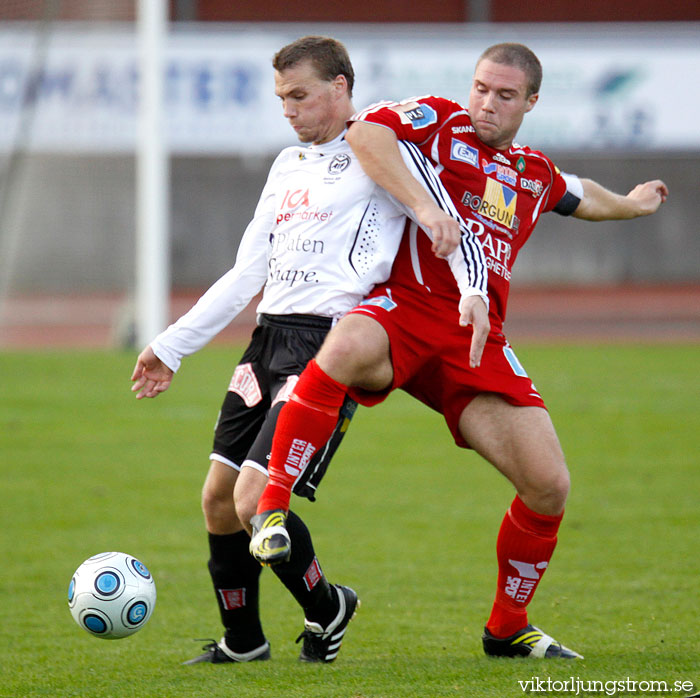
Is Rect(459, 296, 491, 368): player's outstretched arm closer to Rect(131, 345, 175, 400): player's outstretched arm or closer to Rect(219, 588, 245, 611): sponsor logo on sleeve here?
Rect(131, 345, 175, 400): player's outstretched arm

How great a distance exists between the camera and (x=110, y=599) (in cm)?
390

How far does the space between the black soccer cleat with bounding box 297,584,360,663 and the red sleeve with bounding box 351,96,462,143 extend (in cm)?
171

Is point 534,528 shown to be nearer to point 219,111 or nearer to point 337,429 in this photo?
point 337,429

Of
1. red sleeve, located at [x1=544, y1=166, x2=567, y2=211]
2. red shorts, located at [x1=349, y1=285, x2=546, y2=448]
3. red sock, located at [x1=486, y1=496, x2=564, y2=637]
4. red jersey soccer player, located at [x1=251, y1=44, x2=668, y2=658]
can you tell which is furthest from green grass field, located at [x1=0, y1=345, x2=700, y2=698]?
red sleeve, located at [x1=544, y1=166, x2=567, y2=211]

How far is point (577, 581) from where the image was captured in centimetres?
559

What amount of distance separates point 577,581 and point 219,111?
12996mm

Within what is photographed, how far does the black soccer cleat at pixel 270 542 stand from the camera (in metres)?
3.41

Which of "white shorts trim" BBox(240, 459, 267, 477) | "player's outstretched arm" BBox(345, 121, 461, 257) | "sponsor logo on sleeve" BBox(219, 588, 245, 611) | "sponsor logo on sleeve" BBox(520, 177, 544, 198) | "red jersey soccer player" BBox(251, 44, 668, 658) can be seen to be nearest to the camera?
"player's outstretched arm" BBox(345, 121, 461, 257)

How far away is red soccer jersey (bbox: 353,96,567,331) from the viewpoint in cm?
397

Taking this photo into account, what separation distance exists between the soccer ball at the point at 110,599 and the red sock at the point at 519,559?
4.22ft

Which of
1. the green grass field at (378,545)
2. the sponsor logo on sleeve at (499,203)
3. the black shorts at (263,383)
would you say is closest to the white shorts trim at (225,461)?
the black shorts at (263,383)

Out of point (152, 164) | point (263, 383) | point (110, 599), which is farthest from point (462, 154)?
point (152, 164)

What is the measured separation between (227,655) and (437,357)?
1456 mm

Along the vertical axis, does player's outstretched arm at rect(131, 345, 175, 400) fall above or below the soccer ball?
above
